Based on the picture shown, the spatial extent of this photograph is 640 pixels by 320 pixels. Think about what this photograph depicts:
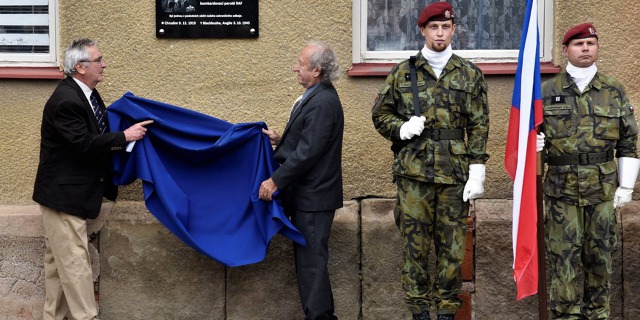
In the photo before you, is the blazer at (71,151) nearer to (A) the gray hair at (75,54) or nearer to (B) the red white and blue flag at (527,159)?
(A) the gray hair at (75,54)

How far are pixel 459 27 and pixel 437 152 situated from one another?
1.38m

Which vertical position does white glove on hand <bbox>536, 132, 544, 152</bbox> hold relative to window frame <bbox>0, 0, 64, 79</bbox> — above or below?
below

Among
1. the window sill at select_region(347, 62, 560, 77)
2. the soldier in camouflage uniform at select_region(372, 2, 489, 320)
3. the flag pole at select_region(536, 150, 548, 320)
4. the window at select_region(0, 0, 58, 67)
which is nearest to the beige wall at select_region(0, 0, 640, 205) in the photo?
the window sill at select_region(347, 62, 560, 77)

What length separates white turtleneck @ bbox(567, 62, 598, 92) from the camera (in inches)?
261

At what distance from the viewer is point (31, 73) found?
7504 mm

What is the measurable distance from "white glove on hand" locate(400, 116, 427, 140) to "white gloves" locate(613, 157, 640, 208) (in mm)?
1171

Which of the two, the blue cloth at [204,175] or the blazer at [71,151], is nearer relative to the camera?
the blazer at [71,151]

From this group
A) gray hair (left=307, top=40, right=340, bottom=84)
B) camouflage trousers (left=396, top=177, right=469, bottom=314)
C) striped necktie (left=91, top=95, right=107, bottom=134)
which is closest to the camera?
camouflage trousers (left=396, top=177, right=469, bottom=314)

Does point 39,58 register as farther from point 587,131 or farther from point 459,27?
point 587,131

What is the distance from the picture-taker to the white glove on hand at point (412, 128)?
6.51 meters

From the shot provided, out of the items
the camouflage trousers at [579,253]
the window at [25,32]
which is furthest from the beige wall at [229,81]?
the camouflage trousers at [579,253]

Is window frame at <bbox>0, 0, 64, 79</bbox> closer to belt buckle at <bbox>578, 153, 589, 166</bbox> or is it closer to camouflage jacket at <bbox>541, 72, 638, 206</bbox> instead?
camouflage jacket at <bbox>541, 72, 638, 206</bbox>

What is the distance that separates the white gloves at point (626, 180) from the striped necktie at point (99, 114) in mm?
2996

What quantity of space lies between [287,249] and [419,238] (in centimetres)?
108
